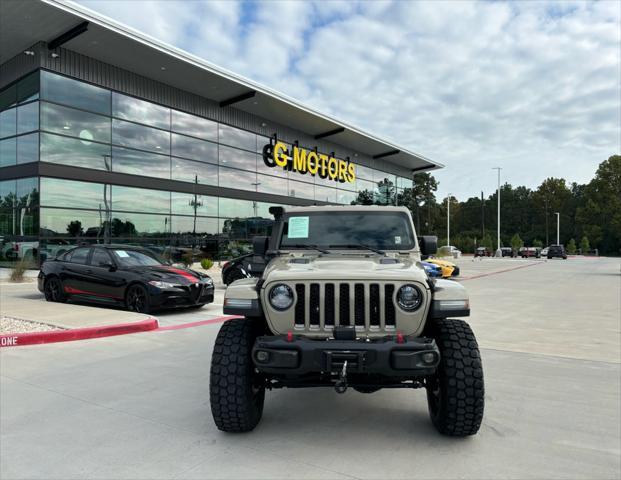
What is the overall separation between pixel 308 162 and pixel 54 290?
25.5m

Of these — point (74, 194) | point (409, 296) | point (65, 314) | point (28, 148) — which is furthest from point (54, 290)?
point (28, 148)

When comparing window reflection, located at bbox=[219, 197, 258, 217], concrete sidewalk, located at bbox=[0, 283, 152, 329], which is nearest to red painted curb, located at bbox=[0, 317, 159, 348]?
concrete sidewalk, located at bbox=[0, 283, 152, 329]

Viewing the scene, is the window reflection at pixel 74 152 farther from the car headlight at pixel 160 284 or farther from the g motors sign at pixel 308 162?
the car headlight at pixel 160 284

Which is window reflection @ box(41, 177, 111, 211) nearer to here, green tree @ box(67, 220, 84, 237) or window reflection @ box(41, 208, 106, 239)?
window reflection @ box(41, 208, 106, 239)

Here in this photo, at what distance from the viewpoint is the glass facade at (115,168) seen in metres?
19.0

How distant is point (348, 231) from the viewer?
183 inches

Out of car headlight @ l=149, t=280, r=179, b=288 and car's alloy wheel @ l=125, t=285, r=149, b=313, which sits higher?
car headlight @ l=149, t=280, r=179, b=288

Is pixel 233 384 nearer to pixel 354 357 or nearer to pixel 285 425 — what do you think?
pixel 285 425

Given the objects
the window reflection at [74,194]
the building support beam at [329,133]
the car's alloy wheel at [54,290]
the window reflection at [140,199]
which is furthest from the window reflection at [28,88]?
the building support beam at [329,133]

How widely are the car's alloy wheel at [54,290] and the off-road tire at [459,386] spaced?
9519mm

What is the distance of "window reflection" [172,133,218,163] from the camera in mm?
24734

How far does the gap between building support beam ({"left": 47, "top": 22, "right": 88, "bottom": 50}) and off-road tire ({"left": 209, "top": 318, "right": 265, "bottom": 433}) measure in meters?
18.6

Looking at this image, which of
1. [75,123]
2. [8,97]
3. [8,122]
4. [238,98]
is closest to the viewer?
[75,123]

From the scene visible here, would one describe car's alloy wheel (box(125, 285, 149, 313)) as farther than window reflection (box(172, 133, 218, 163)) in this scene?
No
